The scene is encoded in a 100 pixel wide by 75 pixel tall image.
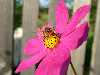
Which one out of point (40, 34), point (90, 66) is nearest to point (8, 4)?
point (90, 66)

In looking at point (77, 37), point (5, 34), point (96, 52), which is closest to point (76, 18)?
point (77, 37)

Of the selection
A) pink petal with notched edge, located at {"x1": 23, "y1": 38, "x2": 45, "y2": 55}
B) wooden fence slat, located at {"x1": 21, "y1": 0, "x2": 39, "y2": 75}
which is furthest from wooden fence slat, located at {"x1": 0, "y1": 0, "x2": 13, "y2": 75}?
pink petal with notched edge, located at {"x1": 23, "y1": 38, "x2": 45, "y2": 55}

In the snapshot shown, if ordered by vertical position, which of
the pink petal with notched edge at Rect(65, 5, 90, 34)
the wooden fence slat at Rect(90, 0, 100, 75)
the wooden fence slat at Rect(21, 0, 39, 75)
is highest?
the pink petal with notched edge at Rect(65, 5, 90, 34)

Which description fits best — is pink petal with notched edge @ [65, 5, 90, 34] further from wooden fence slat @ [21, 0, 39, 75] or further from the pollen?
wooden fence slat @ [21, 0, 39, 75]

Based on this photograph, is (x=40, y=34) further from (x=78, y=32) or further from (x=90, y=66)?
(x=90, y=66)

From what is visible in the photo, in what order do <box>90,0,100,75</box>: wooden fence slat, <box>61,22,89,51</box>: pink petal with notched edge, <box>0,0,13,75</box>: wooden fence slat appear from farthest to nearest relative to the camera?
1. <box>0,0,13,75</box>: wooden fence slat
2. <box>90,0,100,75</box>: wooden fence slat
3. <box>61,22,89,51</box>: pink petal with notched edge
